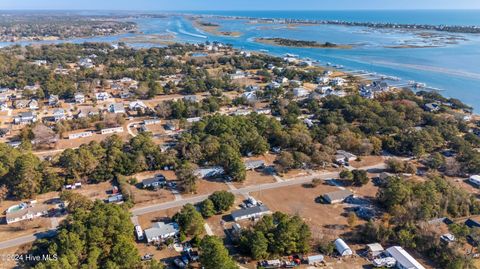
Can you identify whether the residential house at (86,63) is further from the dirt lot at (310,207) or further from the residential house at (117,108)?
the dirt lot at (310,207)

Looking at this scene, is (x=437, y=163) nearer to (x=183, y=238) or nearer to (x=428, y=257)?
(x=428, y=257)

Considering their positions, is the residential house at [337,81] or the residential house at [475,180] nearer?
the residential house at [475,180]

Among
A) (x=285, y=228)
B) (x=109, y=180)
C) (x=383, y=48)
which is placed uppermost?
(x=383, y=48)

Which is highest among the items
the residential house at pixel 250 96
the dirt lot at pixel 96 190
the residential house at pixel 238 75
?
the residential house at pixel 238 75

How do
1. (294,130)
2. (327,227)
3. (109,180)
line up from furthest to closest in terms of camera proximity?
(294,130) → (109,180) → (327,227)

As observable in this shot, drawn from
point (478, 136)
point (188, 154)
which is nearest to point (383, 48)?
point (478, 136)

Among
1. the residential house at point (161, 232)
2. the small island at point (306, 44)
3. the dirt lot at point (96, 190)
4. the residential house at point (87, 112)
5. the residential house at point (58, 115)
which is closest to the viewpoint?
the residential house at point (161, 232)

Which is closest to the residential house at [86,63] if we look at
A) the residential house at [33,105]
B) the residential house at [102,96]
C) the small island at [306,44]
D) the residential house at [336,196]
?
the residential house at [102,96]

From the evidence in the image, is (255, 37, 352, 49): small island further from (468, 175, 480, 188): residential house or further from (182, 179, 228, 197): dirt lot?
(182, 179, 228, 197): dirt lot
